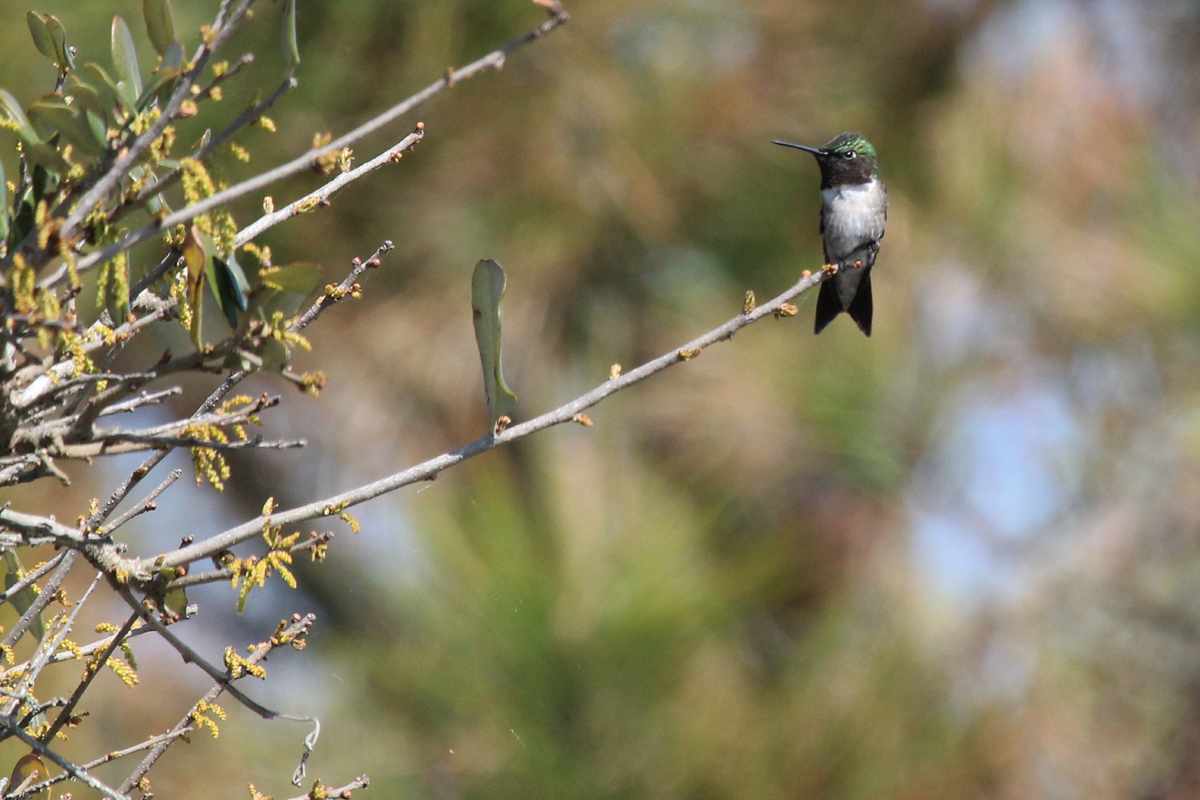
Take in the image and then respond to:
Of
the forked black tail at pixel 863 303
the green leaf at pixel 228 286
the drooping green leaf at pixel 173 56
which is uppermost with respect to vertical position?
the forked black tail at pixel 863 303

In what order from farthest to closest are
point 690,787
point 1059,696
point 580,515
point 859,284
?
1. point 1059,696
2. point 580,515
3. point 690,787
4. point 859,284

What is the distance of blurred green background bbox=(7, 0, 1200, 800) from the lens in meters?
3.42

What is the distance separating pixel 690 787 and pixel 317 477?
2.50 meters

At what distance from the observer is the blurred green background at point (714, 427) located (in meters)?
3.42

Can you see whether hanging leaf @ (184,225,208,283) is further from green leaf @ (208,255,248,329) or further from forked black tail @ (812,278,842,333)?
forked black tail @ (812,278,842,333)

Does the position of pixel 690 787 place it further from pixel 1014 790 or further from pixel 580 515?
pixel 1014 790

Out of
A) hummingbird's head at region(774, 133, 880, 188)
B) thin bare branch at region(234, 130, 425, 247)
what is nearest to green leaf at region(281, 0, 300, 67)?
thin bare branch at region(234, 130, 425, 247)

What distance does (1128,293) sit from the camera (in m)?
4.34

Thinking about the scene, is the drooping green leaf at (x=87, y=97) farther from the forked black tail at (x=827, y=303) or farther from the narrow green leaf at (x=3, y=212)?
the forked black tail at (x=827, y=303)

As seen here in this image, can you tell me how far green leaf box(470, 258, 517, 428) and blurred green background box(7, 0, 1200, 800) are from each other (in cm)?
239

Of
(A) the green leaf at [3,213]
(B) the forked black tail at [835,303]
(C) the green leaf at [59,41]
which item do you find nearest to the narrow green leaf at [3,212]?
(A) the green leaf at [3,213]

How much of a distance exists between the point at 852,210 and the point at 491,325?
70.3 inches

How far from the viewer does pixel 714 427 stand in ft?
14.4

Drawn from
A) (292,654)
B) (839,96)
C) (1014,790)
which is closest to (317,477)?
(292,654)
